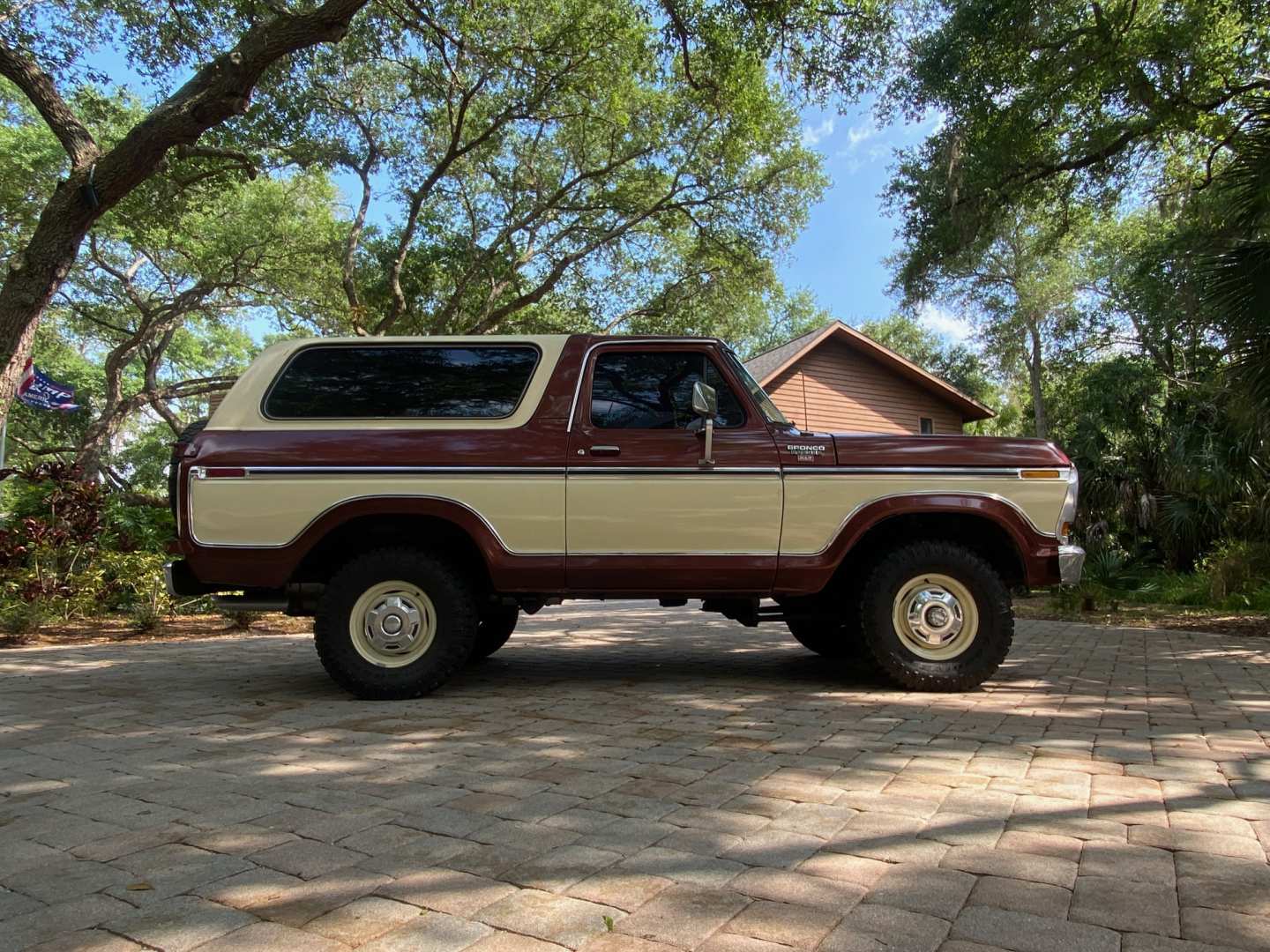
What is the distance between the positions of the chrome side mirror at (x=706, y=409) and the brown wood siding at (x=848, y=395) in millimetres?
12261

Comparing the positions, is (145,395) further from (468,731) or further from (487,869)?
(487,869)

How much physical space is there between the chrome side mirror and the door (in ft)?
0.14

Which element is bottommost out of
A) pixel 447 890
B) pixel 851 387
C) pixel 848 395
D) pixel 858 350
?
A: pixel 447 890

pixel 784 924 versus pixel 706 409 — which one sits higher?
pixel 706 409

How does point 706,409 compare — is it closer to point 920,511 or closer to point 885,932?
point 920,511

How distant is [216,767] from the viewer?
3379 mm

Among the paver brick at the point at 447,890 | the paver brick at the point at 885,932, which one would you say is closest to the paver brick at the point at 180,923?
the paver brick at the point at 447,890

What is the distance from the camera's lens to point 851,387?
1862cm

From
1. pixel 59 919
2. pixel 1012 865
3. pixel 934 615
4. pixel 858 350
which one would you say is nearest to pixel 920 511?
pixel 934 615

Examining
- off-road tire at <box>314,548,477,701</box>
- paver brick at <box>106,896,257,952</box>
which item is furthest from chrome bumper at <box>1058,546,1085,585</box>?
paver brick at <box>106,896,257,952</box>

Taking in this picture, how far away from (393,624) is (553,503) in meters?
1.18

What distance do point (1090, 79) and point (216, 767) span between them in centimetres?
1173

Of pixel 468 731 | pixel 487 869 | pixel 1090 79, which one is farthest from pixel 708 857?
pixel 1090 79

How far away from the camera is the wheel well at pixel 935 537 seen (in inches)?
190
